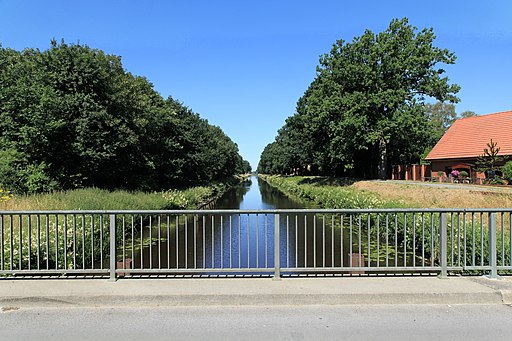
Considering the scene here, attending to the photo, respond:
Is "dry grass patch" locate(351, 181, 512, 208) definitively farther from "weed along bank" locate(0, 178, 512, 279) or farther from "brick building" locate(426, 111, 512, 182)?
"brick building" locate(426, 111, 512, 182)

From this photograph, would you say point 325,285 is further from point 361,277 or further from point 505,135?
point 505,135

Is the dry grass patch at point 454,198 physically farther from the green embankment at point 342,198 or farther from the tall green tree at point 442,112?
the tall green tree at point 442,112

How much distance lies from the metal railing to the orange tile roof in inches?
941

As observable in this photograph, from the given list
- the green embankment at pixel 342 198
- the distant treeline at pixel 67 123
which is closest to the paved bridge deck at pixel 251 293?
the green embankment at pixel 342 198

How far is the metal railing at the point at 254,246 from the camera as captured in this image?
5309 mm

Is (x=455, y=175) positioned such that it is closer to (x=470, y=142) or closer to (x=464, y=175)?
(x=464, y=175)

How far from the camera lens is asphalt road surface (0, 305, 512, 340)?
12.3 ft

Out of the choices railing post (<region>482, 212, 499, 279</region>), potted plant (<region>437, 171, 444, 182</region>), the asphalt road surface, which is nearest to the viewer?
the asphalt road surface

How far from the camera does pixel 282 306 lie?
456 centimetres

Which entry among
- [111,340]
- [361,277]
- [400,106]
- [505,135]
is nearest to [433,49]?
[400,106]

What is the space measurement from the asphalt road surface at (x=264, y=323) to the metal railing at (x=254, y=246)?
2.80ft

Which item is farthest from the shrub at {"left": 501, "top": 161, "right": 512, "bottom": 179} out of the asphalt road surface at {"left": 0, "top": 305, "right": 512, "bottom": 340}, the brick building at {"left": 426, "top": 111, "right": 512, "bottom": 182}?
the asphalt road surface at {"left": 0, "top": 305, "right": 512, "bottom": 340}

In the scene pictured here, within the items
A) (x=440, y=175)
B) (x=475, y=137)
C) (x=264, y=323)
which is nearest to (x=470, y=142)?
(x=475, y=137)

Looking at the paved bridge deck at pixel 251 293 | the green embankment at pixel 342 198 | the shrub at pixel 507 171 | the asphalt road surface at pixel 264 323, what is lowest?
the green embankment at pixel 342 198
